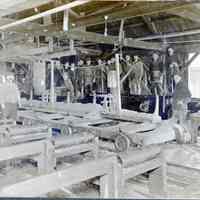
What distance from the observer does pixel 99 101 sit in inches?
354

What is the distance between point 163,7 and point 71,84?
5.84m

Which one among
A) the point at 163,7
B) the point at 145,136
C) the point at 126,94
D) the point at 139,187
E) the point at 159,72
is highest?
the point at 163,7

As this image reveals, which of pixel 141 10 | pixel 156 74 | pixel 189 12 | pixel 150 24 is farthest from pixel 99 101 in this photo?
pixel 141 10

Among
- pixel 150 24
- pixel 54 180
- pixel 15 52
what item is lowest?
pixel 54 180

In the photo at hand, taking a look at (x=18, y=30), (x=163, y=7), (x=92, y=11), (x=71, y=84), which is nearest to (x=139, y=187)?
(x=163, y=7)

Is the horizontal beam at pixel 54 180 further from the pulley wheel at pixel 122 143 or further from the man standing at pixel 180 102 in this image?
the man standing at pixel 180 102

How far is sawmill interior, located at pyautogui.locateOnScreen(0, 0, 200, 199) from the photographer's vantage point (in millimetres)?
2887

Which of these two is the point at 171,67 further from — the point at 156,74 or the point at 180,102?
the point at 180,102

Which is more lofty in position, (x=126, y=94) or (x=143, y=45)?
(x=143, y=45)

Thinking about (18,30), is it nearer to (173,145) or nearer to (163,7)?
(163,7)

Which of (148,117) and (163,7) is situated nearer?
(163,7)

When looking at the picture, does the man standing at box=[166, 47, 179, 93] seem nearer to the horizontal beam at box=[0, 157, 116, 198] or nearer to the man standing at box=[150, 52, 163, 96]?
the man standing at box=[150, 52, 163, 96]

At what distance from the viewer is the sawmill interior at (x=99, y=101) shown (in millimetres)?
2887

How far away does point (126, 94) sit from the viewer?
28.7ft
